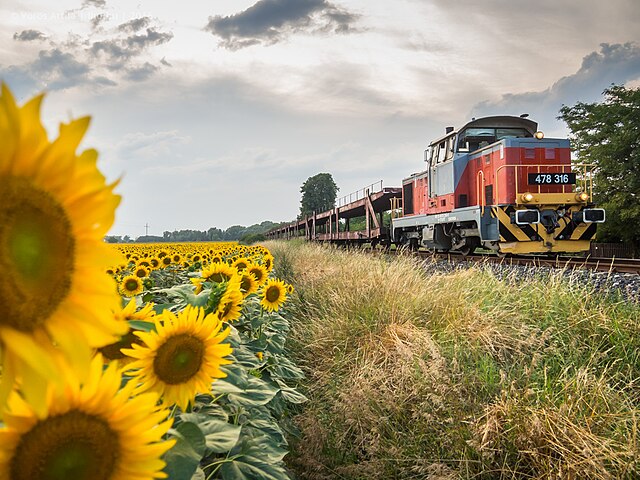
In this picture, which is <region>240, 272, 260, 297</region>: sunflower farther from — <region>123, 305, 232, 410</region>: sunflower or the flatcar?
the flatcar

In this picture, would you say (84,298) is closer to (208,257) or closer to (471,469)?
(471,469)

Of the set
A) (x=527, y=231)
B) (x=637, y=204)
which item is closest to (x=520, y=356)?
(x=527, y=231)

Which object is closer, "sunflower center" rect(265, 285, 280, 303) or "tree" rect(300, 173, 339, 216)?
"sunflower center" rect(265, 285, 280, 303)

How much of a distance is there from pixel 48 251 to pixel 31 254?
0.07 feet

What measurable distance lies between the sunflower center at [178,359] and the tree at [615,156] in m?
24.8

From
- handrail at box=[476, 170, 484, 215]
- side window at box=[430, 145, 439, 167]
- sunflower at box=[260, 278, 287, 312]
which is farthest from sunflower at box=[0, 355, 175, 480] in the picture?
side window at box=[430, 145, 439, 167]

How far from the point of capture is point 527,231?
10.5 m

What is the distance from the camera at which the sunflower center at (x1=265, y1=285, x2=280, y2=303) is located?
3.38m

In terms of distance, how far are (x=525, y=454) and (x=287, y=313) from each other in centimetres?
378

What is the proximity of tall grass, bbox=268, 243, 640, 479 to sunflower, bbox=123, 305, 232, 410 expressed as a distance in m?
1.67

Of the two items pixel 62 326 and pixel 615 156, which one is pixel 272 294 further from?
pixel 615 156

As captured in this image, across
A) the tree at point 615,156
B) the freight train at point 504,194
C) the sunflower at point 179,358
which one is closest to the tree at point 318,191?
the tree at point 615,156

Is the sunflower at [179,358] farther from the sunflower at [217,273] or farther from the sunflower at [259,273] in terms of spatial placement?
the sunflower at [259,273]

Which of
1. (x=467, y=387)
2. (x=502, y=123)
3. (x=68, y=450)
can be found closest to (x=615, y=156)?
(x=502, y=123)
